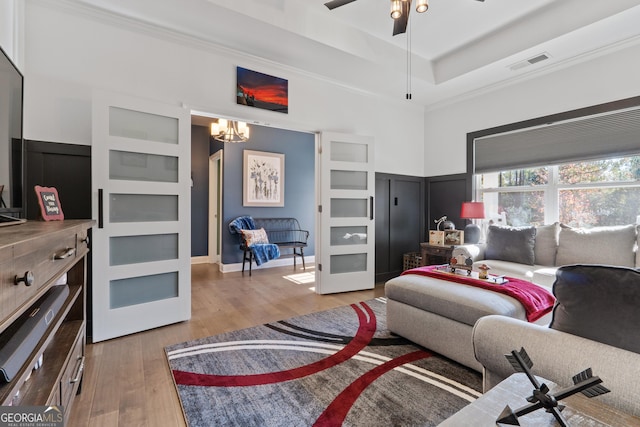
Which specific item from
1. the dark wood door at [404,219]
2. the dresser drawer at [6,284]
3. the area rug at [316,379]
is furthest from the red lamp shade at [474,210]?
the dresser drawer at [6,284]

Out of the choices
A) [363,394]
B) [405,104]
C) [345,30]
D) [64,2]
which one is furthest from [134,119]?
[405,104]

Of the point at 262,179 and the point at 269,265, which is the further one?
the point at 262,179

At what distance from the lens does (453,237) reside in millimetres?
4168

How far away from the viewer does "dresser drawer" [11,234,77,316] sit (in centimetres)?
85

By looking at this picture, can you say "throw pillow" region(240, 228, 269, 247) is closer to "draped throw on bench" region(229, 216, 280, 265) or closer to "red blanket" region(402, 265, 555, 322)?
"draped throw on bench" region(229, 216, 280, 265)

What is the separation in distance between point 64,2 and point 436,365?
13.6 ft

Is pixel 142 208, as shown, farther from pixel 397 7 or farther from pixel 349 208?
pixel 397 7

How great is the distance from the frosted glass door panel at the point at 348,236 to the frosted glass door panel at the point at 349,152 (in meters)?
0.95

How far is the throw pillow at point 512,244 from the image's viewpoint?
3.50m

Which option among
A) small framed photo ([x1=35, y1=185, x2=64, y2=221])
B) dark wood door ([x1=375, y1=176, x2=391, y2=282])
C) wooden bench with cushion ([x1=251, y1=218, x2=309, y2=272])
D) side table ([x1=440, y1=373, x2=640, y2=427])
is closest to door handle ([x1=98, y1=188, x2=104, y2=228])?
small framed photo ([x1=35, y1=185, x2=64, y2=221])

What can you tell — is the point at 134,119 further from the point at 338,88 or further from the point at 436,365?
the point at 436,365


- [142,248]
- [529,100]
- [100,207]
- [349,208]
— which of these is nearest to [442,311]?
[349,208]

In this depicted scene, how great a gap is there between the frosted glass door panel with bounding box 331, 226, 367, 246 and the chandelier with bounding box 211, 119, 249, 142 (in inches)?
87.9

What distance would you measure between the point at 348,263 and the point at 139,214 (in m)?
2.59
